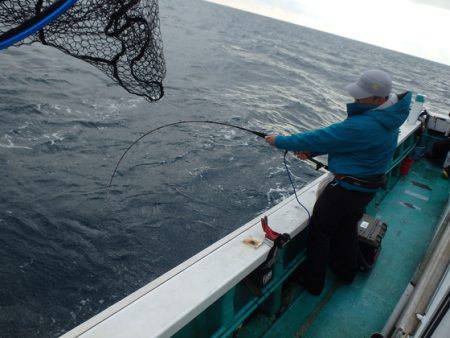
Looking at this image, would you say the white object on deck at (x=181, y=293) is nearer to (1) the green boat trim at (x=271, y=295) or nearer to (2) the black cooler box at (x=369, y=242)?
(1) the green boat trim at (x=271, y=295)

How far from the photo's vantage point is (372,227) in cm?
423

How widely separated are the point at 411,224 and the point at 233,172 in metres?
4.53

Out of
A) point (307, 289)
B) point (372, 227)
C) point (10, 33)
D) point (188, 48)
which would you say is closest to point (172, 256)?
point (307, 289)

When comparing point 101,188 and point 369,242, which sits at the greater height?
point 369,242

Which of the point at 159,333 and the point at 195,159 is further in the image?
the point at 195,159

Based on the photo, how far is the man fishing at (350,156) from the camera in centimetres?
291

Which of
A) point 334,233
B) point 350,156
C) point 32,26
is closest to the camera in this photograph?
point 32,26

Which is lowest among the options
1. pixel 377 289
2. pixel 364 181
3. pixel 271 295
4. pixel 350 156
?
pixel 377 289

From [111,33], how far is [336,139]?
199 centimetres

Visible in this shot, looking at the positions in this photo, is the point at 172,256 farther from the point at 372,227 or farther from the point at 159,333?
A: the point at 159,333

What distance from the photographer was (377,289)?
4004mm

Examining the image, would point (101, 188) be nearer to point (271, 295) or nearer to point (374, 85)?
point (271, 295)

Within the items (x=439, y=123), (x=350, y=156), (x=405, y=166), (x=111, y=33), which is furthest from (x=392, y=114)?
(x=439, y=123)

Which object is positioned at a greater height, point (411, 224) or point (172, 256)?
point (411, 224)
